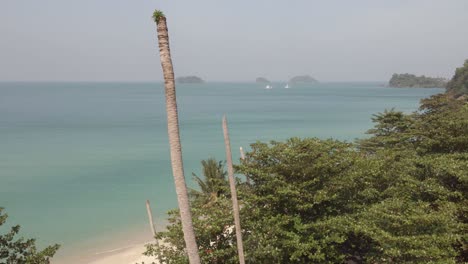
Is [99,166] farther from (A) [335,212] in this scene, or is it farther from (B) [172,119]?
(B) [172,119]

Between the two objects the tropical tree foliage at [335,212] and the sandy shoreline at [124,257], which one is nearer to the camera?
the tropical tree foliage at [335,212]

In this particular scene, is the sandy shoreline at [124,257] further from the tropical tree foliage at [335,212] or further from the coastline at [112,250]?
the tropical tree foliage at [335,212]

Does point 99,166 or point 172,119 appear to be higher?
point 172,119

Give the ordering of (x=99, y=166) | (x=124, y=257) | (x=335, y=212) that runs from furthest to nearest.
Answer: (x=99, y=166) < (x=124, y=257) < (x=335, y=212)

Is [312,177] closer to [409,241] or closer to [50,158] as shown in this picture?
[409,241]

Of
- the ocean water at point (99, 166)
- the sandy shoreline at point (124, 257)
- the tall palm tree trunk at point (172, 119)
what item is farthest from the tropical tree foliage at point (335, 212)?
the ocean water at point (99, 166)

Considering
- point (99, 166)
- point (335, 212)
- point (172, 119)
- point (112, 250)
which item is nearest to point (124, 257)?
point (112, 250)

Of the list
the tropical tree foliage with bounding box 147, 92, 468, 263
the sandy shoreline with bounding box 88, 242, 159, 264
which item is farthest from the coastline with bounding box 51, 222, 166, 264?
the tropical tree foliage with bounding box 147, 92, 468, 263

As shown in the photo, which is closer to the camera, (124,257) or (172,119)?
(172,119)

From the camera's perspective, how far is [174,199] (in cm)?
3719

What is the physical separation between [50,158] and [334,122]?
63.9m

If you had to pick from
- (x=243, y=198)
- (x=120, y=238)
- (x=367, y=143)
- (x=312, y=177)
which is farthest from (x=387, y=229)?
(x=120, y=238)

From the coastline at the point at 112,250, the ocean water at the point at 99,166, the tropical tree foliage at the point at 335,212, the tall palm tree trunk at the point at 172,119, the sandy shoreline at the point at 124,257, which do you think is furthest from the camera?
the ocean water at the point at 99,166

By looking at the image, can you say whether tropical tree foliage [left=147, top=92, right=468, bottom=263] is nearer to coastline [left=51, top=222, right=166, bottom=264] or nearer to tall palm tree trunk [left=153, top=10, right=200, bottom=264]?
tall palm tree trunk [left=153, top=10, right=200, bottom=264]
